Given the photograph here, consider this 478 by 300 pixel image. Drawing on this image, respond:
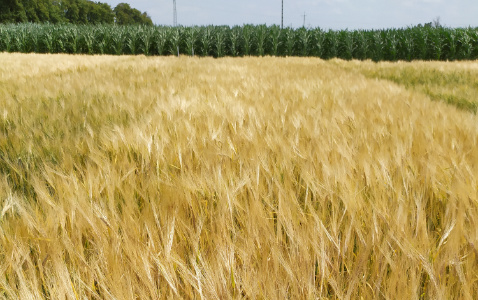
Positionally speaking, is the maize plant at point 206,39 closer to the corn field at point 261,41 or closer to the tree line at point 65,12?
the corn field at point 261,41

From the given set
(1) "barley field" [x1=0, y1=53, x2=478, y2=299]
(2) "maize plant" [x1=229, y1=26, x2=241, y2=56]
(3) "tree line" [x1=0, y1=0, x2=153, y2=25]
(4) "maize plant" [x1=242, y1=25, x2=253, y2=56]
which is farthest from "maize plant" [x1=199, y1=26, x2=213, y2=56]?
(1) "barley field" [x1=0, y1=53, x2=478, y2=299]

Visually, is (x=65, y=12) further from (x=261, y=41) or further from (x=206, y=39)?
(x=261, y=41)

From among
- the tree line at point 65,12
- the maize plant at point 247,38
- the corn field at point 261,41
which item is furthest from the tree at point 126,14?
the maize plant at point 247,38

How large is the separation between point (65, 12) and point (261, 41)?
6833 cm

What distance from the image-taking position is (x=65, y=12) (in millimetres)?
70750

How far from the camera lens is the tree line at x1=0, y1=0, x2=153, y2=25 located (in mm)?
49438

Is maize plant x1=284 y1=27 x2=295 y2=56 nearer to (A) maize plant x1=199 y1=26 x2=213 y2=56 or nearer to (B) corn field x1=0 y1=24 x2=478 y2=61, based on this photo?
(B) corn field x1=0 y1=24 x2=478 y2=61

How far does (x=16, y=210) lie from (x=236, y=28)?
22.0 m

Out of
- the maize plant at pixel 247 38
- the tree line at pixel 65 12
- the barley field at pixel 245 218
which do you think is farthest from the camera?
the tree line at pixel 65 12

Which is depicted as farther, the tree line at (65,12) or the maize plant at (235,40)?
the tree line at (65,12)

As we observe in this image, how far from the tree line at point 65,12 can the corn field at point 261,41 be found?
26.2ft

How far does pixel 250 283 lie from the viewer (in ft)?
1.58

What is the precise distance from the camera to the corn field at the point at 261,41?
19219 mm

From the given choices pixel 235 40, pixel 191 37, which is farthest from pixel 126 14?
pixel 235 40
